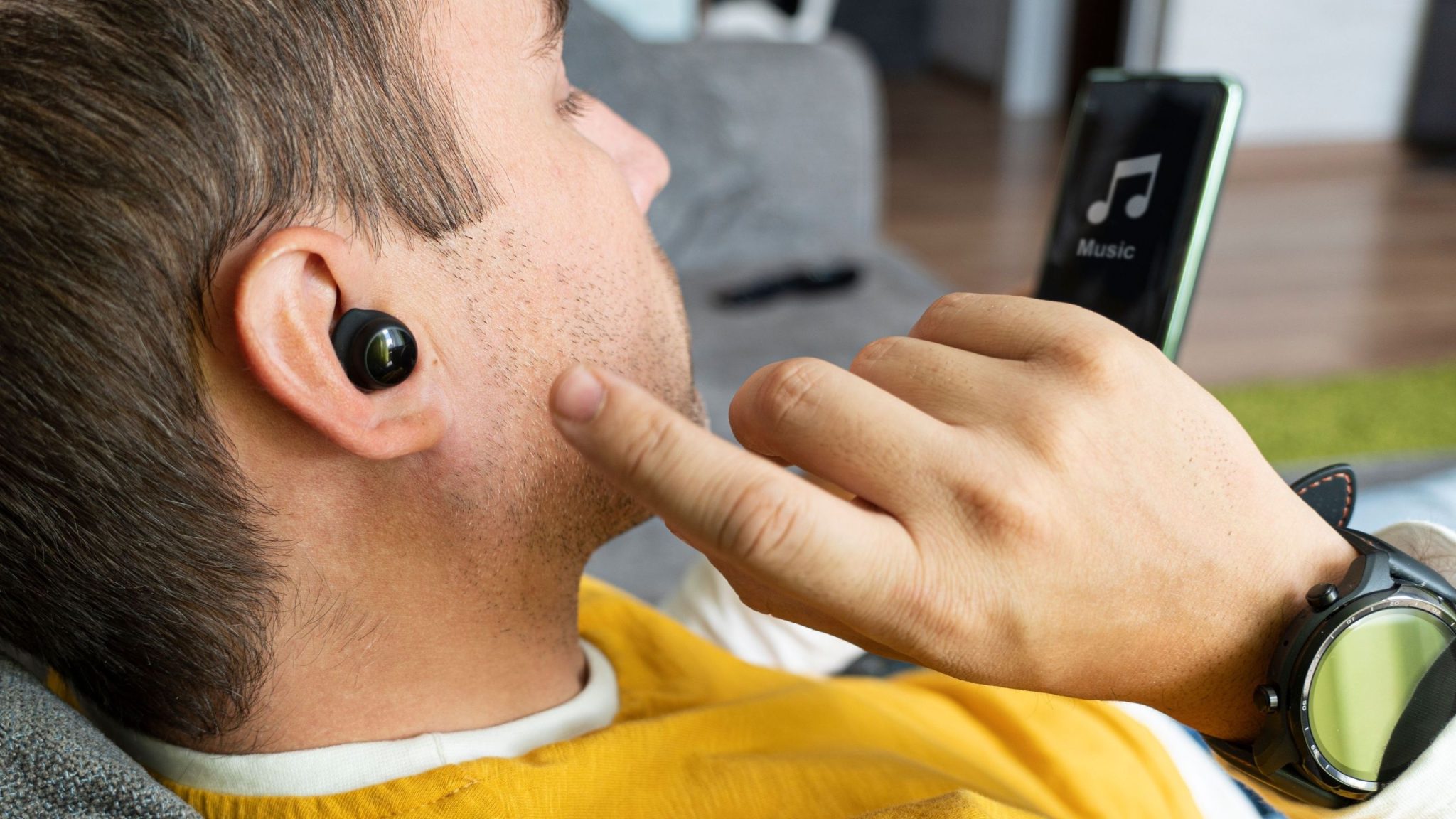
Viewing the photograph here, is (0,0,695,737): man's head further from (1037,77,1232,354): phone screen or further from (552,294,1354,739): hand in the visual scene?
(1037,77,1232,354): phone screen

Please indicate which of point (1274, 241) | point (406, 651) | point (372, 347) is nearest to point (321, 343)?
point (372, 347)

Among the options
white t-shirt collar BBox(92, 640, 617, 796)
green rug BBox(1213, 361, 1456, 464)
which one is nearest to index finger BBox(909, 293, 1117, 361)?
white t-shirt collar BBox(92, 640, 617, 796)

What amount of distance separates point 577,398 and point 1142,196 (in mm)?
594

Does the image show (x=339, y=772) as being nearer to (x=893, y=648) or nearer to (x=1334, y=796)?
(x=893, y=648)

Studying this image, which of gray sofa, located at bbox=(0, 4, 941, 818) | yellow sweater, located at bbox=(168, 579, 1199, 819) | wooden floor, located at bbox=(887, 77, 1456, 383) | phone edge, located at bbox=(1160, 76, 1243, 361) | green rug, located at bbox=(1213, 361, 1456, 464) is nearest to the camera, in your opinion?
yellow sweater, located at bbox=(168, 579, 1199, 819)

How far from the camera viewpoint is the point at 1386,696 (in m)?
0.65

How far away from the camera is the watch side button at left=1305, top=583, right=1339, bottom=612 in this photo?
61cm

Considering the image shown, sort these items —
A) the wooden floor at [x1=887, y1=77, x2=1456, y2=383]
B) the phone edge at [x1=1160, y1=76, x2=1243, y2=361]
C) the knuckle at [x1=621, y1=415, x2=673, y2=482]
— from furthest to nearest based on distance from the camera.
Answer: the wooden floor at [x1=887, y1=77, x2=1456, y2=383]
the phone edge at [x1=1160, y1=76, x2=1243, y2=361]
the knuckle at [x1=621, y1=415, x2=673, y2=482]

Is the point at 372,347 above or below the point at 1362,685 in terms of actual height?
above

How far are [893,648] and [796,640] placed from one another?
602 mm

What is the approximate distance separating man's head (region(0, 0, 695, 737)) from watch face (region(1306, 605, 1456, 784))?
0.45 meters

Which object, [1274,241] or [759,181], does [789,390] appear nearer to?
[759,181]

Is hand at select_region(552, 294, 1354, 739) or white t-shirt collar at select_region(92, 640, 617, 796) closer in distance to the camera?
hand at select_region(552, 294, 1354, 739)

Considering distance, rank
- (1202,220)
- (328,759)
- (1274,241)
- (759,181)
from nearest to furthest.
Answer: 1. (328,759)
2. (1202,220)
3. (759,181)
4. (1274,241)
